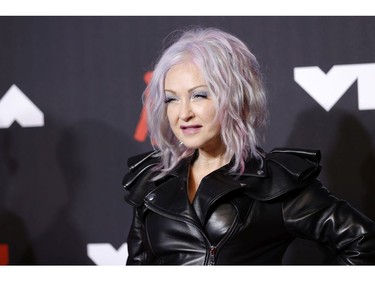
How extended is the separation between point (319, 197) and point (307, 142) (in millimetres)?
1091

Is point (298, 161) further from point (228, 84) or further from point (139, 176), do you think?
point (139, 176)

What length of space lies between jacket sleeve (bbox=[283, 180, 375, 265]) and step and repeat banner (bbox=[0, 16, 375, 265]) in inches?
42.6

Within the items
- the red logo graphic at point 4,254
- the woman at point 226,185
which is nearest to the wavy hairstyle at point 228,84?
the woman at point 226,185

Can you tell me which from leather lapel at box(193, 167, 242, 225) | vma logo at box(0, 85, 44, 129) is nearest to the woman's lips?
leather lapel at box(193, 167, 242, 225)

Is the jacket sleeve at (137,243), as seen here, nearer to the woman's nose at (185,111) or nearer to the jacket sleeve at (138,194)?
the jacket sleeve at (138,194)

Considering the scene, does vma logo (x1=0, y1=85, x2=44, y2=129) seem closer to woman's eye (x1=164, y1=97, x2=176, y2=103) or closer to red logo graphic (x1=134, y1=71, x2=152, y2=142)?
red logo graphic (x1=134, y1=71, x2=152, y2=142)

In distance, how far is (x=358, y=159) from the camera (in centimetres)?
251

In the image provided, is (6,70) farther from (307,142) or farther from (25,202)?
(307,142)

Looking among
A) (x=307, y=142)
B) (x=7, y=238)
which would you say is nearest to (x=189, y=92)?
(x=307, y=142)

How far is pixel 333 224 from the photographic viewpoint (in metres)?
1.45

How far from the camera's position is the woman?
57.6 inches

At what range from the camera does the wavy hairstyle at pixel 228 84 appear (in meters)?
1.53

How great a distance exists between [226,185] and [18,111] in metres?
1.71

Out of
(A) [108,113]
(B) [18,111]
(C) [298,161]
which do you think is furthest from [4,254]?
(C) [298,161]
